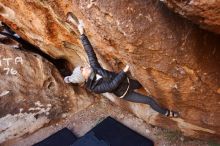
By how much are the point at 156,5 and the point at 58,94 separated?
376cm

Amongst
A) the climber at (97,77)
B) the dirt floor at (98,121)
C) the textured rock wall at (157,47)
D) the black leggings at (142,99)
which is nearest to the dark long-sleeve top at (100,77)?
the climber at (97,77)

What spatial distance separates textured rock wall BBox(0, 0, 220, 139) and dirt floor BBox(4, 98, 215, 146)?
21.0 inches

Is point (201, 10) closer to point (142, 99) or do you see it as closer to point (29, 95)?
point (142, 99)

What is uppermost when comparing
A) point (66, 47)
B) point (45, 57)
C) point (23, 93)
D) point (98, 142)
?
point (66, 47)

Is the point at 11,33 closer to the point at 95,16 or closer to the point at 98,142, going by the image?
the point at 98,142

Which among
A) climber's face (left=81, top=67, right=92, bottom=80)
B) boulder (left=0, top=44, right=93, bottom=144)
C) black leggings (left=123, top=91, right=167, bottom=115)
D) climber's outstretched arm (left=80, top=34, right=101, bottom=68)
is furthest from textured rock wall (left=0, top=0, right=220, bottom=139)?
boulder (left=0, top=44, right=93, bottom=144)

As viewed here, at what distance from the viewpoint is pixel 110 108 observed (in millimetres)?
6484

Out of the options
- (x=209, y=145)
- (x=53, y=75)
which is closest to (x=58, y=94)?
(x=53, y=75)

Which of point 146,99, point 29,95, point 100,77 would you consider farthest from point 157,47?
point 29,95

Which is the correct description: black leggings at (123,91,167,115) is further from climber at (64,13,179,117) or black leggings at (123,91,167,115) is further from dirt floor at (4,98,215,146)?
dirt floor at (4,98,215,146)

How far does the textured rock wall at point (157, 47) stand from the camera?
3352mm

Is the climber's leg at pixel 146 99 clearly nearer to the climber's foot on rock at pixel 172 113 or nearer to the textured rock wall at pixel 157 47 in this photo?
the climber's foot on rock at pixel 172 113

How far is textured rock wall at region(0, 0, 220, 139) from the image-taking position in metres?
3.35

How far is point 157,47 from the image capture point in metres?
3.53
